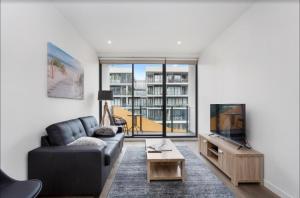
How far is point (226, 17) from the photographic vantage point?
3.29 meters

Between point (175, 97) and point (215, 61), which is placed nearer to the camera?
point (215, 61)

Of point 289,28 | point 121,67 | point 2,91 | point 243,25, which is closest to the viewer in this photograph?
point 2,91

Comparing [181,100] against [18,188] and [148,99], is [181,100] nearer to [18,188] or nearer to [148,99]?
[148,99]

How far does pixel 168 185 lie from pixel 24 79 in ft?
7.15

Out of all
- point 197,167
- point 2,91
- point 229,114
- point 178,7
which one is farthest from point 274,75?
point 2,91

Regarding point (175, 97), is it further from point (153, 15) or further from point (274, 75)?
point (274, 75)

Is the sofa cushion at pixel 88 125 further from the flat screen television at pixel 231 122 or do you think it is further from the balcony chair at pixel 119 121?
the flat screen television at pixel 231 122

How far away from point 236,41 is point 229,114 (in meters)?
1.26

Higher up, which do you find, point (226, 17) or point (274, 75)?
point (226, 17)

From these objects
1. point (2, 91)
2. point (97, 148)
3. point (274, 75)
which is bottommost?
point (97, 148)

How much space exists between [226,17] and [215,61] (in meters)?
1.24

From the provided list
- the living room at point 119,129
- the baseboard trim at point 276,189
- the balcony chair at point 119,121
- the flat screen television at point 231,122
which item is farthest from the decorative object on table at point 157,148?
the balcony chair at point 119,121

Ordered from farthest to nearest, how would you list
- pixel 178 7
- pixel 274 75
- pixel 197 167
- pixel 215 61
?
1. pixel 215 61
2. pixel 197 167
3. pixel 178 7
4. pixel 274 75

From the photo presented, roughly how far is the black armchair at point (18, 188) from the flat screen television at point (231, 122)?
104 inches
